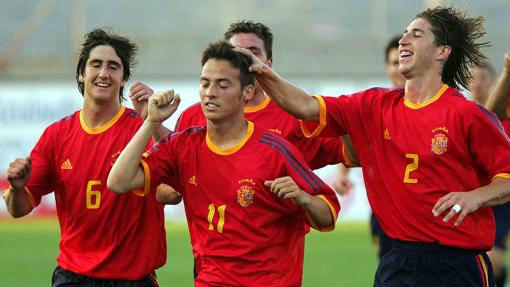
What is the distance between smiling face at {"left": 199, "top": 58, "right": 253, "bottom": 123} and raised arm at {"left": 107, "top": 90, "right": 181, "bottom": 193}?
0.22 metres

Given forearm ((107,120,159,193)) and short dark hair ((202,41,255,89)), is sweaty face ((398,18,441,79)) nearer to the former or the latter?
short dark hair ((202,41,255,89))

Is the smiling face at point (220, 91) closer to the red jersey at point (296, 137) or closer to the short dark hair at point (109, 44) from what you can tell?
the red jersey at point (296, 137)

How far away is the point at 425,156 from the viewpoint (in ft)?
18.8

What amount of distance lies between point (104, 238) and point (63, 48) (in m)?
16.6

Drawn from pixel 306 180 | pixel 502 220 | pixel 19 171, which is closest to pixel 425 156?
pixel 306 180

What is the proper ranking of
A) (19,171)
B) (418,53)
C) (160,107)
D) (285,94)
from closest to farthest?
(160,107) < (285,94) < (418,53) < (19,171)

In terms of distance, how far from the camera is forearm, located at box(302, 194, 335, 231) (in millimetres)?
5426

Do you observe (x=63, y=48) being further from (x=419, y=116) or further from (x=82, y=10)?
(x=419, y=116)

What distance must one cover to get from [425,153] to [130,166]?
1.72m

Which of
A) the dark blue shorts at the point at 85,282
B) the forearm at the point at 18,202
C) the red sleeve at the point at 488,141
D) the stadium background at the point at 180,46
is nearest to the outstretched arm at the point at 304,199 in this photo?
the red sleeve at the point at 488,141

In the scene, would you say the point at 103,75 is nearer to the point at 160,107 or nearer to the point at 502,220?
the point at 160,107

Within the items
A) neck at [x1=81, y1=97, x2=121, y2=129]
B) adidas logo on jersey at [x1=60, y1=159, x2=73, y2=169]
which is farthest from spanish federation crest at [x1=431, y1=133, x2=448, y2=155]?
adidas logo on jersey at [x1=60, y1=159, x2=73, y2=169]

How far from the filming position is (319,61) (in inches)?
827

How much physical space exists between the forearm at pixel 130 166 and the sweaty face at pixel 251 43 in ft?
4.40
